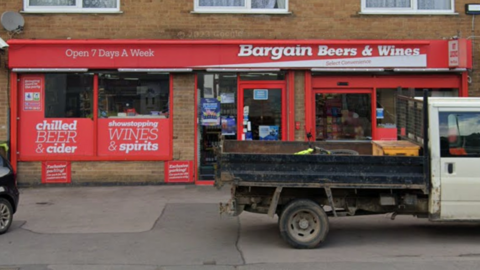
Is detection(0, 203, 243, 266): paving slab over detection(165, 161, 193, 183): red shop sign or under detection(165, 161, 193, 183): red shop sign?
under

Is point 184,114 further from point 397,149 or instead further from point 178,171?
point 397,149

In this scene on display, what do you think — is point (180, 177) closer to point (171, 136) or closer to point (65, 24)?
point (171, 136)

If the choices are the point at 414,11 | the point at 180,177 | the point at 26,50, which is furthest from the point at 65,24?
the point at 414,11

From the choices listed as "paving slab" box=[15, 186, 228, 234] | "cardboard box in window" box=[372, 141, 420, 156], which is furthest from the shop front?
"cardboard box in window" box=[372, 141, 420, 156]

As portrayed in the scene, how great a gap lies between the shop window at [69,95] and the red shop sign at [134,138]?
23.9 inches

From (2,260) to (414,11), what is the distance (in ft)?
35.0

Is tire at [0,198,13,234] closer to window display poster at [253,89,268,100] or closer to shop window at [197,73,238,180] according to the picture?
shop window at [197,73,238,180]

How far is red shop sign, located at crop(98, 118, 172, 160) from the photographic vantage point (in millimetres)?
11672

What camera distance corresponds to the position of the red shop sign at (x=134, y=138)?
1167 cm

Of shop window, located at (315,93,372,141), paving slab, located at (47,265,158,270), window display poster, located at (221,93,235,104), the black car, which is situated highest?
window display poster, located at (221,93,235,104)

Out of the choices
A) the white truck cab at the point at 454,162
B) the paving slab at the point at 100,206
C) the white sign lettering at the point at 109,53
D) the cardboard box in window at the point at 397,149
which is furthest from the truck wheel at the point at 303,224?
the white sign lettering at the point at 109,53

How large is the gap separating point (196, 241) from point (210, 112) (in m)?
5.37

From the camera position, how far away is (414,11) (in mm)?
11969

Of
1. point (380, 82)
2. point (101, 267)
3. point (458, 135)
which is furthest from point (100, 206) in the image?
point (380, 82)
